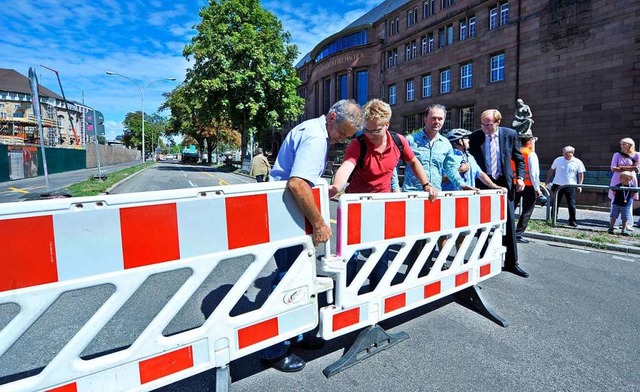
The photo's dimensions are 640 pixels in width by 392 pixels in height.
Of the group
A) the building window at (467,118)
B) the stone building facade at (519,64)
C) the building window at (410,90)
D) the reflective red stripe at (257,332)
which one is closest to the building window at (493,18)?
the stone building facade at (519,64)

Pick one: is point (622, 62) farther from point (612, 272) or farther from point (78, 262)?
point (78, 262)

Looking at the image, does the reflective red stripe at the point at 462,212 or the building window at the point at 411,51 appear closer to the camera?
the reflective red stripe at the point at 462,212

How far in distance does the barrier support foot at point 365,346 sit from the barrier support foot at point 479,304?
972mm

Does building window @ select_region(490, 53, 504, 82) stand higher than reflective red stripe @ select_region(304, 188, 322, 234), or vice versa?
building window @ select_region(490, 53, 504, 82)

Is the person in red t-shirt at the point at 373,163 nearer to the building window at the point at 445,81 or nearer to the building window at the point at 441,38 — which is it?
the building window at the point at 445,81

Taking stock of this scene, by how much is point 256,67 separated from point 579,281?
27103mm

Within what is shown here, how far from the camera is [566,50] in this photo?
17.6m

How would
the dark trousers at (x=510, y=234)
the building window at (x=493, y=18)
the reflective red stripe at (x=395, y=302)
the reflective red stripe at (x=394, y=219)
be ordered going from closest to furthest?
the reflective red stripe at (x=394, y=219), the reflective red stripe at (x=395, y=302), the dark trousers at (x=510, y=234), the building window at (x=493, y=18)

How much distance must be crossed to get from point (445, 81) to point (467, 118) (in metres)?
3.71

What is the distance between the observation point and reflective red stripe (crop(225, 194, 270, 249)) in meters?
1.91

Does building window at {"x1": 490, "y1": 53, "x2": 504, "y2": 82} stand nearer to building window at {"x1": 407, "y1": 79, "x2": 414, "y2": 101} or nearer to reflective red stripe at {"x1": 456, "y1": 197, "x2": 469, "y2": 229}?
building window at {"x1": 407, "y1": 79, "x2": 414, "y2": 101}

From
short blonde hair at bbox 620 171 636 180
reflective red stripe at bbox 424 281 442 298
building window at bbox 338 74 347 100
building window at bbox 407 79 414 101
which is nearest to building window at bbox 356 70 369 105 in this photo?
building window at bbox 338 74 347 100

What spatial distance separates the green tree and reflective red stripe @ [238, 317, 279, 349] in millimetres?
26706

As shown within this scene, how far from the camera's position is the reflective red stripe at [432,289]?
2.91m
